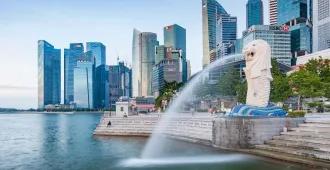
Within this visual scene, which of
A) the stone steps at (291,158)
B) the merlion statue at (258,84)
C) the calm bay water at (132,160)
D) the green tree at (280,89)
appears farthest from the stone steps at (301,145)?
the green tree at (280,89)

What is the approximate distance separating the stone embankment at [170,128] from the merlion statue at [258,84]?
227 inches

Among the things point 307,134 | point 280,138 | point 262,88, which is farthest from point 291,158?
point 262,88

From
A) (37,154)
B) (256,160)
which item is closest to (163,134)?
Result: (37,154)

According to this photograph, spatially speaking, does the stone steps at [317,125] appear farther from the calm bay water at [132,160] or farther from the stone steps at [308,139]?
the calm bay water at [132,160]

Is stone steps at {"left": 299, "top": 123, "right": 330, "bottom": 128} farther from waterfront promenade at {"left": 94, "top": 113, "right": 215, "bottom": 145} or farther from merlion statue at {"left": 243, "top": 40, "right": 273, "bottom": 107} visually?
waterfront promenade at {"left": 94, "top": 113, "right": 215, "bottom": 145}

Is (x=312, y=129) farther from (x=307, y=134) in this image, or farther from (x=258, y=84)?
(x=258, y=84)

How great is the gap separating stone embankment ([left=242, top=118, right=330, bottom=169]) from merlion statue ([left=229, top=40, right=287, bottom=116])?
2593mm

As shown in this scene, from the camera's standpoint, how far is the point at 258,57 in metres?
28.6

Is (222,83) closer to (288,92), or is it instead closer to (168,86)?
(288,92)

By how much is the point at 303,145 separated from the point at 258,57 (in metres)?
8.80

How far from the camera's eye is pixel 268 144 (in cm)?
2623

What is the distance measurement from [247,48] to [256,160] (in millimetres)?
10515

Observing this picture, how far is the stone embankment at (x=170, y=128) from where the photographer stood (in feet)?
115

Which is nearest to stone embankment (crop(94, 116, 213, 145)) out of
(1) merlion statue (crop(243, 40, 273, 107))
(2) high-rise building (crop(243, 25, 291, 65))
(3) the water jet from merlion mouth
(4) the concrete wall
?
(3) the water jet from merlion mouth
